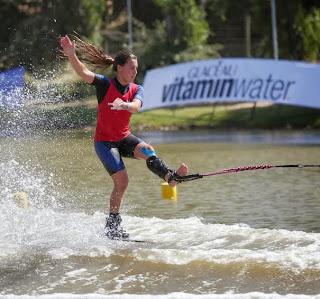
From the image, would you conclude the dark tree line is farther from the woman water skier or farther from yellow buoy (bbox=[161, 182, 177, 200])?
the woman water skier

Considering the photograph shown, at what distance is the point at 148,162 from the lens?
912 cm

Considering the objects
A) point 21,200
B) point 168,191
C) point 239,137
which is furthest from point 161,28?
point 168,191

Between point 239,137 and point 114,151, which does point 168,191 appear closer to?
point 114,151

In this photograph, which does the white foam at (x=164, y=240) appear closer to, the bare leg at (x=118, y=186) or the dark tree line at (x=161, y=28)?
the bare leg at (x=118, y=186)

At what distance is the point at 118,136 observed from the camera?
9180 mm

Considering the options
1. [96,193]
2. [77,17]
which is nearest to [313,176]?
[96,193]

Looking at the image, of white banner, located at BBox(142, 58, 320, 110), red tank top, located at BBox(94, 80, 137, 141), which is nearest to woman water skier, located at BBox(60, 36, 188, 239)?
red tank top, located at BBox(94, 80, 137, 141)

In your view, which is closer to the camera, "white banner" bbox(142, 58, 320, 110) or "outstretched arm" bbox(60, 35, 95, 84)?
"outstretched arm" bbox(60, 35, 95, 84)

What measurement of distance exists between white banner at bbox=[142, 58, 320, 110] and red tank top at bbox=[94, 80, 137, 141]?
14360 mm

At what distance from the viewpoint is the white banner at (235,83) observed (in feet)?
76.0

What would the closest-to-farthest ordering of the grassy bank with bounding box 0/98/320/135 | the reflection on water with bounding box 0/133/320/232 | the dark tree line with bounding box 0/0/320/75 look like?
the reflection on water with bounding box 0/133/320/232 → the grassy bank with bounding box 0/98/320/135 → the dark tree line with bounding box 0/0/320/75

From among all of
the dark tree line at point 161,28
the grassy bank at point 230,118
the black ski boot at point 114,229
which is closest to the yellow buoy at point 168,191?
the black ski boot at point 114,229

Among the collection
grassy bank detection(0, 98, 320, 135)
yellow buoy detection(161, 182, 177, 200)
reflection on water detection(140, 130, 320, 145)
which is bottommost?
grassy bank detection(0, 98, 320, 135)

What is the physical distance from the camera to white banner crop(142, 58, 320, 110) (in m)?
23.2
